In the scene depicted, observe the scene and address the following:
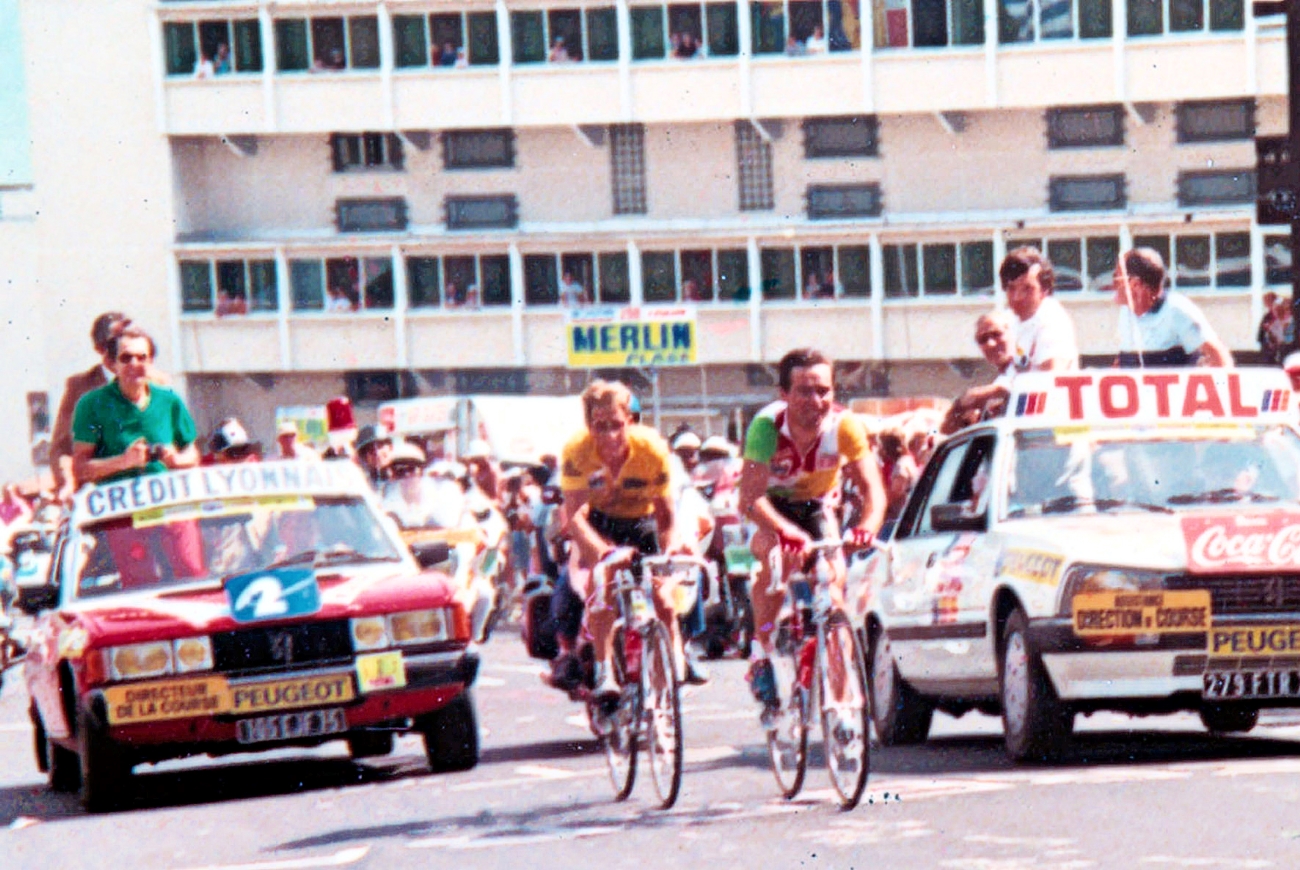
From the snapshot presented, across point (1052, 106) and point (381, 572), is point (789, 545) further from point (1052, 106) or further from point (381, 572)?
point (1052, 106)

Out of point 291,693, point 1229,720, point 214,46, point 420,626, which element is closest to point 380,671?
point 420,626

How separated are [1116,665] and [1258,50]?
171 feet

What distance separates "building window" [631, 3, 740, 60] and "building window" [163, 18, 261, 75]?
28.3 ft

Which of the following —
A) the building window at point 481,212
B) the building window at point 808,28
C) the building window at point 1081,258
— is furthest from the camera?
the building window at point 481,212

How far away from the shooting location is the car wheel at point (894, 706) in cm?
1427

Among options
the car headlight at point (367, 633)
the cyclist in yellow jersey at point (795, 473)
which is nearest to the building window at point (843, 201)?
the car headlight at point (367, 633)

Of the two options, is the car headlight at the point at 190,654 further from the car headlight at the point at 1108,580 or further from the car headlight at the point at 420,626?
the car headlight at the point at 1108,580

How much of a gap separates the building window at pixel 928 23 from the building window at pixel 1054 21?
69cm

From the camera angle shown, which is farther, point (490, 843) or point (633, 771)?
point (633, 771)

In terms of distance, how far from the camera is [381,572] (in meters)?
13.7

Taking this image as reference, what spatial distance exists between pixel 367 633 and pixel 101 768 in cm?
125

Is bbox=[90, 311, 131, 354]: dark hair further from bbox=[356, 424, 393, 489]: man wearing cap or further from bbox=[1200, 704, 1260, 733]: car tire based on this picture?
bbox=[356, 424, 393, 489]: man wearing cap

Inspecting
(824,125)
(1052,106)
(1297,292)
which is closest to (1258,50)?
(1052,106)

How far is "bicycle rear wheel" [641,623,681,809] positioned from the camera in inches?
438
